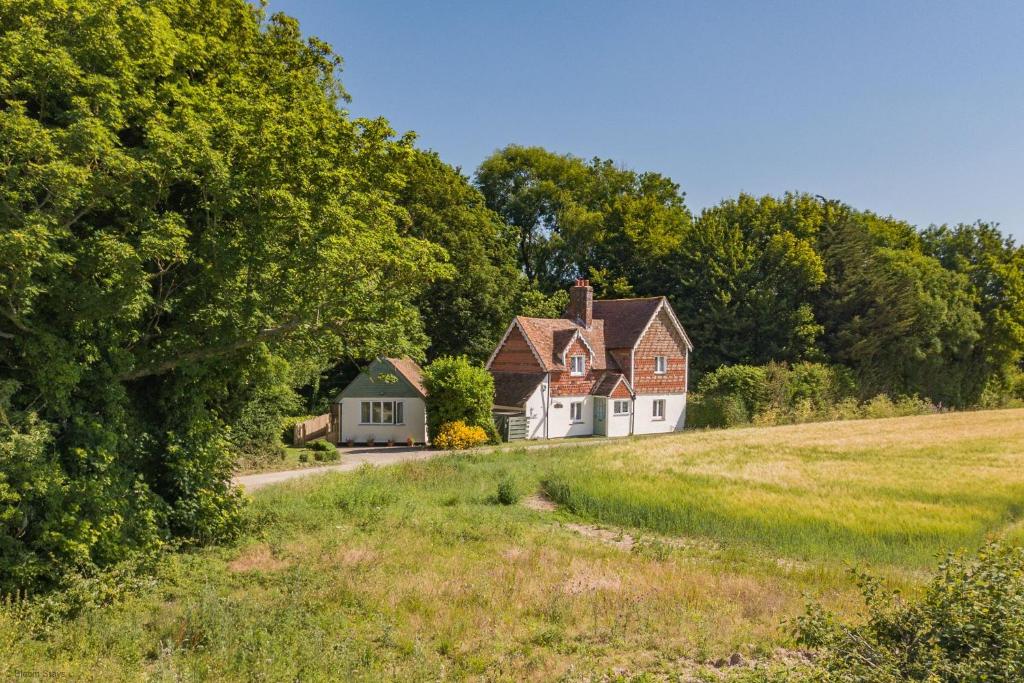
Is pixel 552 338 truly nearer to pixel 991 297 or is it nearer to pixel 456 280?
pixel 456 280

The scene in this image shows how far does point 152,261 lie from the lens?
16.9m

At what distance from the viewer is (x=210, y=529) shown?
18016 mm

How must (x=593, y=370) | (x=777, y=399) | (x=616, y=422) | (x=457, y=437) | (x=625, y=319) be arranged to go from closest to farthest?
(x=457, y=437) < (x=616, y=422) < (x=593, y=370) < (x=625, y=319) < (x=777, y=399)

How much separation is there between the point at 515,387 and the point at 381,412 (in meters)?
7.85

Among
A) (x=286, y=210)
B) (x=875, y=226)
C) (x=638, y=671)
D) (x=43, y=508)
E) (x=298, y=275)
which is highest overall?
(x=875, y=226)

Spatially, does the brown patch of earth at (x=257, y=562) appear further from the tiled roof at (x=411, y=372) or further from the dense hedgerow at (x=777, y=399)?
the dense hedgerow at (x=777, y=399)

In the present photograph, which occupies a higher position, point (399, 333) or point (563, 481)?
point (399, 333)

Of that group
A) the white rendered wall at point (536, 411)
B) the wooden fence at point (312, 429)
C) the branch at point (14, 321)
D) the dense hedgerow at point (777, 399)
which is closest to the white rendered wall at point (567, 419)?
the white rendered wall at point (536, 411)

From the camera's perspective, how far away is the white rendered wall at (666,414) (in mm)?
48969

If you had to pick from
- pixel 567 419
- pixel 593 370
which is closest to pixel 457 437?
pixel 567 419

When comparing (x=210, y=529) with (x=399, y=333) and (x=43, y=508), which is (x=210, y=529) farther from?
(x=399, y=333)

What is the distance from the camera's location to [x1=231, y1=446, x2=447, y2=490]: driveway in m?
27.9

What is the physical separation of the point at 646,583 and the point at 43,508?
11.5 metres

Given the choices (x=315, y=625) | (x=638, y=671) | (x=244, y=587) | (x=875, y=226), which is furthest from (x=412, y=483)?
(x=875, y=226)
